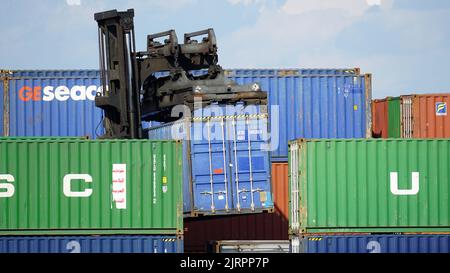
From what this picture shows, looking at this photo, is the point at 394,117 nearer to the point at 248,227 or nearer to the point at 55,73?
the point at 248,227

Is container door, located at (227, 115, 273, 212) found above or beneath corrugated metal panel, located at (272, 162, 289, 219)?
above

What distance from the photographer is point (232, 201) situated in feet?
102

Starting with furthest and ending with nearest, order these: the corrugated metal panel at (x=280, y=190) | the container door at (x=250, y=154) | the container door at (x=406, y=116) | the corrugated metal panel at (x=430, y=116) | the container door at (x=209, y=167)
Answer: the container door at (x=406, y=116), the corrugated metal panel at (x=430, y=116), the corrugated metal panel at (x=280, y=190), the container door at (x=250, y=154), the container door at (x=209, y=167)

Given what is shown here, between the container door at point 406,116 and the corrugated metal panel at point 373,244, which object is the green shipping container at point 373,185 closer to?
the corrugated metal panel at point 373,244

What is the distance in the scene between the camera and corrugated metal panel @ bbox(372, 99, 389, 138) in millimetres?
39719

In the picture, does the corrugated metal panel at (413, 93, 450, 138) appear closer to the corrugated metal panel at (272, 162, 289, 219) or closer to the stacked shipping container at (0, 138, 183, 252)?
the corrugated metal panel at (272, 162, 289, 219)

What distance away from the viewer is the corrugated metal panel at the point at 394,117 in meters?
38.2

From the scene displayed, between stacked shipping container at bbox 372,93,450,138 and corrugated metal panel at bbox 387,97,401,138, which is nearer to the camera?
stacked shipping container at bbox 372,93,450,138

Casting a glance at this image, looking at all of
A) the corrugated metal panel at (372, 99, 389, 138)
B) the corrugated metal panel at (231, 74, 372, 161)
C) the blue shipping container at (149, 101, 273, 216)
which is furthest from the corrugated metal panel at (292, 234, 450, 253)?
the corrugated metal panel at (372, 99, 389, 138)

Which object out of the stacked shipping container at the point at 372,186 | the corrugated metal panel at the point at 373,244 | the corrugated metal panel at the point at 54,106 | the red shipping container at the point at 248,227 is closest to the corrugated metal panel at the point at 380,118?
the red shipping container at the point at 248,227

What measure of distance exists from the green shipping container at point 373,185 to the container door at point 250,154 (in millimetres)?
1118

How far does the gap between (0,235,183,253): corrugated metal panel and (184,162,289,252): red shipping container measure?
540 cm

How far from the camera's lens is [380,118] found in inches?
1598

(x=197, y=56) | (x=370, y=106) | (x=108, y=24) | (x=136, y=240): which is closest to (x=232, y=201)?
(x=136, y=240)
